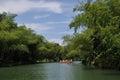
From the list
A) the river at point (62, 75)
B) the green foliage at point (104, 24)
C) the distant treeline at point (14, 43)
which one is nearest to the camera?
the river at point (62, 75)

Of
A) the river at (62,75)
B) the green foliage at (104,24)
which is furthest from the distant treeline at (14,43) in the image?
the river at (62,75)

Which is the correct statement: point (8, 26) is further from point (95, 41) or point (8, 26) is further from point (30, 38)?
point (95, 41)

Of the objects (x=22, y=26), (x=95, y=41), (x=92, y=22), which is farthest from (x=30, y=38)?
(x=92, y=22)

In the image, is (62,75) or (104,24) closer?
(62,75)

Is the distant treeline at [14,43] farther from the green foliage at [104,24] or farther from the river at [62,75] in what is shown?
the river at [62,75]

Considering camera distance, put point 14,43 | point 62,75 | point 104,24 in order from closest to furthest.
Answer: point 62,75, point 104,24, point 14,43

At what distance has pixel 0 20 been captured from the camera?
88.2 meters

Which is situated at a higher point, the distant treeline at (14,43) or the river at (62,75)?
the distant treeline at (14,43)

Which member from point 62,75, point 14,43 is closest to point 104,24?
point 62,75

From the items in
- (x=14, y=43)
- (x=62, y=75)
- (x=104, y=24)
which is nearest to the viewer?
(x=62, y=75)

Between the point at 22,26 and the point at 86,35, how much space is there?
5212 cm

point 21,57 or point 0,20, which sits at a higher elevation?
point 0,20

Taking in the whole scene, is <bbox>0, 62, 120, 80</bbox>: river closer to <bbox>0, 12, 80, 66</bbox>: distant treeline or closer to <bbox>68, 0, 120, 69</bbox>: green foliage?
<bbox>68, 0, 120, 69</bbox>: green foliage

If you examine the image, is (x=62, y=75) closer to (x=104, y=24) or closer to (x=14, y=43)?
(x=104, y=24)
